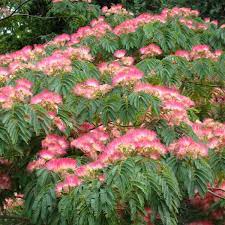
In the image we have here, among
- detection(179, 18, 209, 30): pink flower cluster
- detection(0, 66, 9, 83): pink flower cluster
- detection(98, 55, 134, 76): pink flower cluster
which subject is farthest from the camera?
detection(179, 18, 209, 30): pink flower cluster

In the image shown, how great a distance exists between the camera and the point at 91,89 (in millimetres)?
4324

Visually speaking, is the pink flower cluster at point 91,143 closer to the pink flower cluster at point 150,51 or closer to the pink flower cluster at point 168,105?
the pink flower cluster at point 168,105

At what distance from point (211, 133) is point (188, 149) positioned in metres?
0.74

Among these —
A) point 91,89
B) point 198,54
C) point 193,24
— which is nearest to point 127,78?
point 91,89

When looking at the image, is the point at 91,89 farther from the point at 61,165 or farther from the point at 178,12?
the point at 178,12

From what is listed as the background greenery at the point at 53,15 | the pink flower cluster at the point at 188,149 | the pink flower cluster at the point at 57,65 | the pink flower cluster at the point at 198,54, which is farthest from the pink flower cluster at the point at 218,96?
the background greenery at the point at 53,15

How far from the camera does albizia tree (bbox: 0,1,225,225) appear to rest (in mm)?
3480

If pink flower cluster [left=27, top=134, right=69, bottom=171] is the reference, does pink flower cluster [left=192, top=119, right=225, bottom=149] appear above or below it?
below

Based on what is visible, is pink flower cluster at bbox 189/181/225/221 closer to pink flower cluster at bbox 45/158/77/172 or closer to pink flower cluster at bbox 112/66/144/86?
pink flower cluster at bbox 112/66/144/86

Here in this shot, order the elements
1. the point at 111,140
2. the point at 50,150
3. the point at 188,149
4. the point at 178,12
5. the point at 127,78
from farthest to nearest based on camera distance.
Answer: the point at 178,12 < the point at 111,140 < the point at 127,78 < the point at 50,150 < the point at 188,149

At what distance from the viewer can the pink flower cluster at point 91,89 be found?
4297 mm

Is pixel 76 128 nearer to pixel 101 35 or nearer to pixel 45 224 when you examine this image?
pixel 45 224

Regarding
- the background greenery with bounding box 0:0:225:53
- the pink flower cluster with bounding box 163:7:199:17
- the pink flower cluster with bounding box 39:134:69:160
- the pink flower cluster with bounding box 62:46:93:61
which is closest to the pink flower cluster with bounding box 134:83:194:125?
the pink flower cluster with bounding box 39:134:69:160

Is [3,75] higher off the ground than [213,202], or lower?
higher
